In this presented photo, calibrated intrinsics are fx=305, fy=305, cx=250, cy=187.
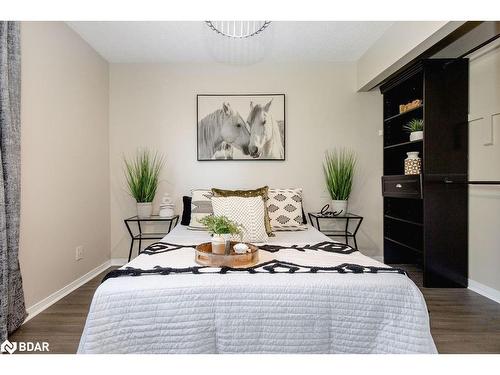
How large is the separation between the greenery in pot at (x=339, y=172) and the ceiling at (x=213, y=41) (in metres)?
1.17

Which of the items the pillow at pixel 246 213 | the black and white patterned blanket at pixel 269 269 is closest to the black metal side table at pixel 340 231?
the pillow at pixel 246 213

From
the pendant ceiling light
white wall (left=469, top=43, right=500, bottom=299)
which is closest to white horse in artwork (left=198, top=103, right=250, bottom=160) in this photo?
the pendant ceiling light

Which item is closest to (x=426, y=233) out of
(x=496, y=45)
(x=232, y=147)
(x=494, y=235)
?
(x=494, y=235)

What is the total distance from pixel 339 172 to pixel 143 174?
229 cm

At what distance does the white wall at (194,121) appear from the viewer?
375 centimetres

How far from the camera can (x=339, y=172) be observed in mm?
3604

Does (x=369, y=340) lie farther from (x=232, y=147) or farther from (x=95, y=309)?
(x=232, y=147)

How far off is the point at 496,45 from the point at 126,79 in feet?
12.5

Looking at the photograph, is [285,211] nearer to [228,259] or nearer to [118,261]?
[228,259]

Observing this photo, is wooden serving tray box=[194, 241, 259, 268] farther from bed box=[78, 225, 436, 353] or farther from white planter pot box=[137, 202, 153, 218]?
white planter pot box=[137, 202, 153, 218]

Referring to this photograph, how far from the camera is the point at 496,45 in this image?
8.45ft

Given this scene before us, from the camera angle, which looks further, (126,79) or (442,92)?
(126,79)

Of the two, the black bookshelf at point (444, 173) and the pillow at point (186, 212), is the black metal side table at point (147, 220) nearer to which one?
the pillow at point (186, 212)

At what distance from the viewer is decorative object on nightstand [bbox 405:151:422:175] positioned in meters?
3.02
